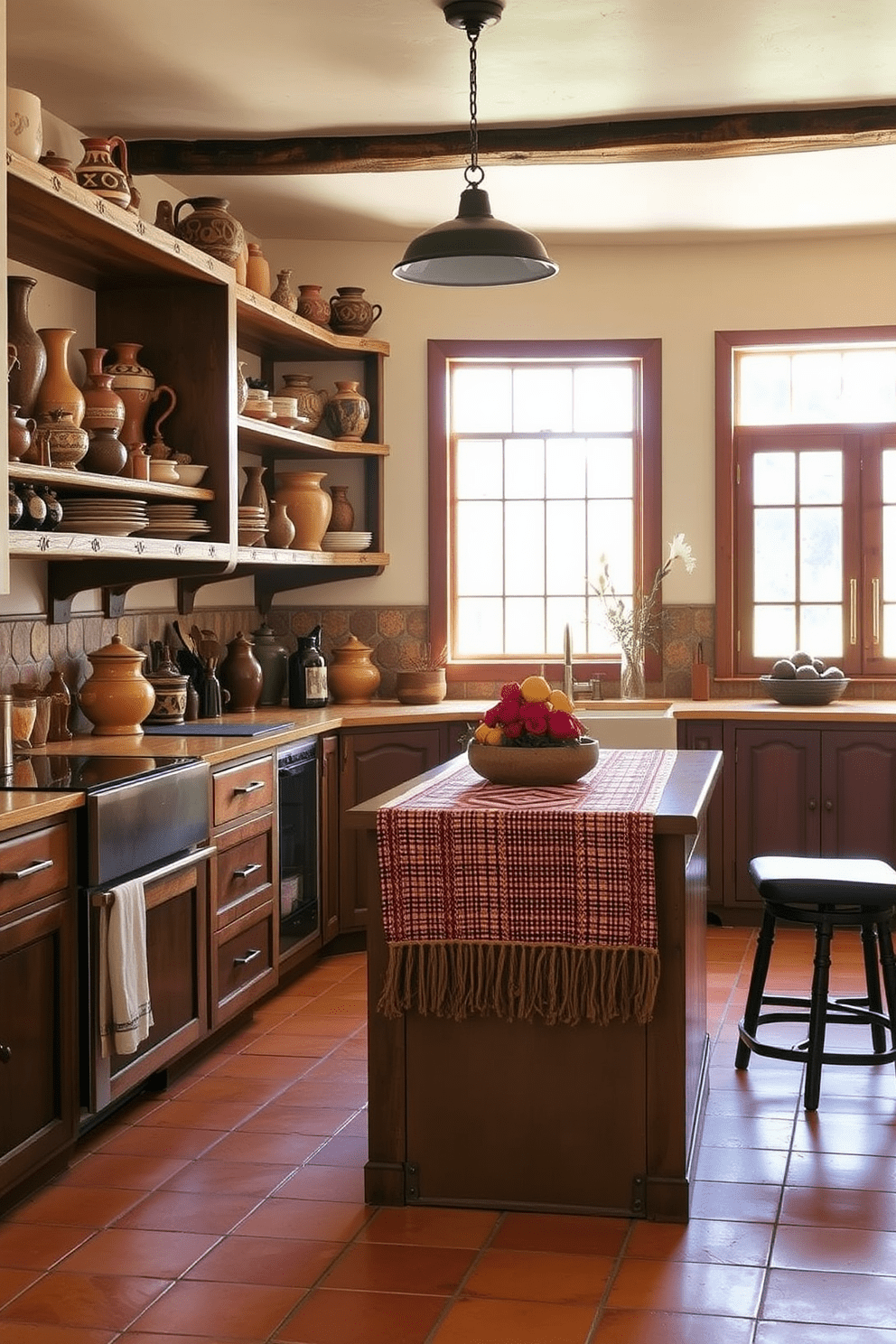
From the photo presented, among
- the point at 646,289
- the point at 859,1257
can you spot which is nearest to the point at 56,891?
the point at 859,1257

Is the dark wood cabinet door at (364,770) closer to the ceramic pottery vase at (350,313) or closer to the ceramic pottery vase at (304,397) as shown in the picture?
the ceramic pottery vase at (304,397)

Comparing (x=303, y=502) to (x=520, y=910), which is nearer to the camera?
(x=520, y=910)

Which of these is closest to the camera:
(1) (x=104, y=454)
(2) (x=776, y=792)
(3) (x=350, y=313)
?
(1) (x=104, y=454)

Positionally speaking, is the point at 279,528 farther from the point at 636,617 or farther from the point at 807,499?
the point at 807,499

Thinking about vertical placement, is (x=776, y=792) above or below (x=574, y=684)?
below

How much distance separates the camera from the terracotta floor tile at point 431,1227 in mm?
3242

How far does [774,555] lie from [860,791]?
4.05ft

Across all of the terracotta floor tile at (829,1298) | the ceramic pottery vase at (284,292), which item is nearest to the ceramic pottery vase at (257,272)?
the ceramic pottery vase at (284,292)

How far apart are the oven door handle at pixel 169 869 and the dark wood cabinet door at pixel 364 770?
1.45m

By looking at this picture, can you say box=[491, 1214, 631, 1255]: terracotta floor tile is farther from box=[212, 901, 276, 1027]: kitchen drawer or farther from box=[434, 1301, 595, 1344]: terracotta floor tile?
box=[212, 901, 276, 1027]: kitchen drawer

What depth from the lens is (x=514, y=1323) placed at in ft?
9.36

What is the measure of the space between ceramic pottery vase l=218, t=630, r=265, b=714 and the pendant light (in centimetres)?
216

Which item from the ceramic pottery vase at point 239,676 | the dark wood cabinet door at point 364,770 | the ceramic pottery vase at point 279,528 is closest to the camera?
the dark wood cabinet door at point 364,770

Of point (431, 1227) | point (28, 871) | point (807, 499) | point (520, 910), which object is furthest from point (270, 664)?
point (431, 1227)
